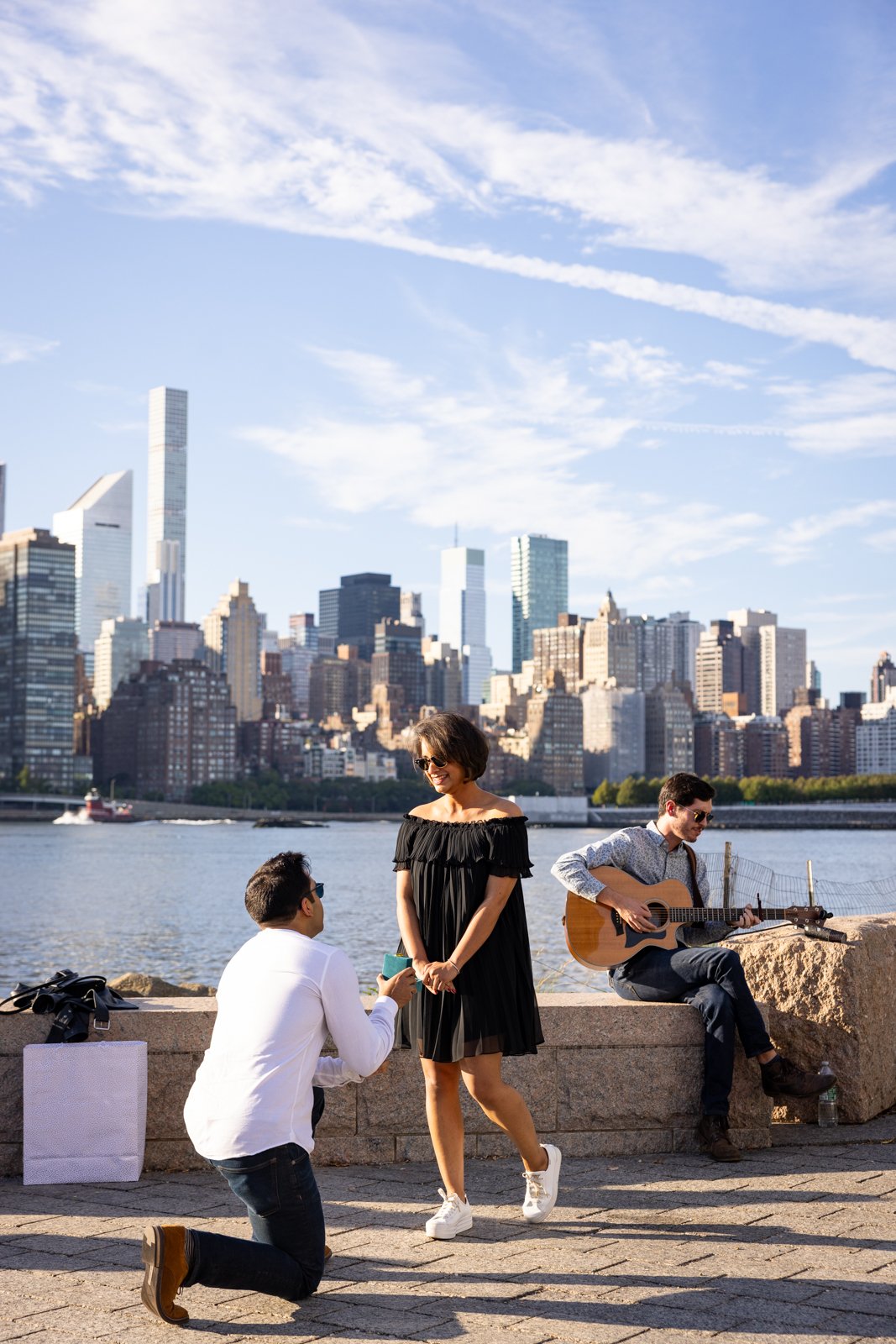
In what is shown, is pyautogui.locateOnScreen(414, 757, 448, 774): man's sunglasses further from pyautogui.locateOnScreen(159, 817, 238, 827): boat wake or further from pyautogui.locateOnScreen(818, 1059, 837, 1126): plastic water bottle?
pyautogui.locateOnScreen(159, 817, 238, 827): boat wake

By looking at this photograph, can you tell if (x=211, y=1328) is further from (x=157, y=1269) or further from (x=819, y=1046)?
(x=819, y=1046)

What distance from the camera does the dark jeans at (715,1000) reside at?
270 inches

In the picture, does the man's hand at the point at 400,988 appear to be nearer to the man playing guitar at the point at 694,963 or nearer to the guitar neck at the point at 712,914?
the man playing guitar at the point at 694,963

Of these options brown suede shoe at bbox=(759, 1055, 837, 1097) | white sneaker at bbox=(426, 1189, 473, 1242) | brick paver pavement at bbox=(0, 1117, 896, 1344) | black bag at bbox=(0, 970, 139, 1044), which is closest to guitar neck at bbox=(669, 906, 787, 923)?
brown suede shoe at bbox=(759, 1055, 837, 1097)

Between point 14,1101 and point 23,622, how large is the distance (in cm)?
18559

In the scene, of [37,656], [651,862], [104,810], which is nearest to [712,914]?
[651,862]

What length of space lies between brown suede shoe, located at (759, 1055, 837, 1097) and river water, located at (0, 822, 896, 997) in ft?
9.34

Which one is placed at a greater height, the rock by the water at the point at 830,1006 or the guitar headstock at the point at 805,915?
the guitar headstock at the point at 805,915

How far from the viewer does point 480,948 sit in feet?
18.7

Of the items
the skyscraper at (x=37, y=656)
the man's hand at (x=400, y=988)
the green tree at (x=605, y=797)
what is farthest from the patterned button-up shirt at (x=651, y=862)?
the skyscraper at (x=37, y=656)

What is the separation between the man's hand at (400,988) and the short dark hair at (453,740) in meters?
0.75

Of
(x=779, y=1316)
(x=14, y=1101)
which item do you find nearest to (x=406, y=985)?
(x=779, y=1316)

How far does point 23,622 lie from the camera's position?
609 feet

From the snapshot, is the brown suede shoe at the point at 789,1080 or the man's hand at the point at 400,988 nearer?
the man's hand at the point at 400,988
